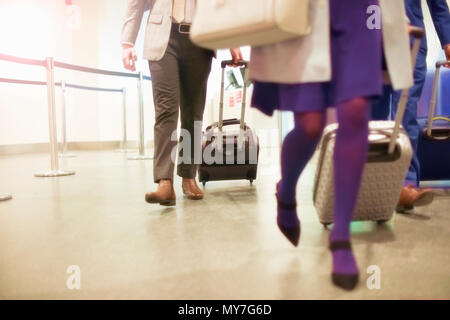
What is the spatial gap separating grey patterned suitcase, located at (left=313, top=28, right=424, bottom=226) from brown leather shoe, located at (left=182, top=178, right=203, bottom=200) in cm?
77

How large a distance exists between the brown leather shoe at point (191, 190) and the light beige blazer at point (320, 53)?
110 cm

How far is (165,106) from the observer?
1.64 metres

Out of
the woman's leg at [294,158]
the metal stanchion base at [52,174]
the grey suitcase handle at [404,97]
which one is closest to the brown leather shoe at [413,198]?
the grey suitcase handle at [404,97]

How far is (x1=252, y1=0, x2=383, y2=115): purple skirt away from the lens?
80cm

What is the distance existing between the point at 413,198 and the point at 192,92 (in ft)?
3.58

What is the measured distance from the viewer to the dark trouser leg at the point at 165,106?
163cm

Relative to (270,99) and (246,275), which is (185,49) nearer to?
(270,99)

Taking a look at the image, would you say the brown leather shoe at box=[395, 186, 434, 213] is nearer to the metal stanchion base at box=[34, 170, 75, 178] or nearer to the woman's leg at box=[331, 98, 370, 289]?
the woman's leg at box=[331, 98, 370, 289]

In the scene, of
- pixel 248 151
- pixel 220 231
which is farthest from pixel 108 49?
pixel 220 231

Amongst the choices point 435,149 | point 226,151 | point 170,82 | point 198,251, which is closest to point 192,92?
point 170,82

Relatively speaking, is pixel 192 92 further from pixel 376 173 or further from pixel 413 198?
pixel 413 198

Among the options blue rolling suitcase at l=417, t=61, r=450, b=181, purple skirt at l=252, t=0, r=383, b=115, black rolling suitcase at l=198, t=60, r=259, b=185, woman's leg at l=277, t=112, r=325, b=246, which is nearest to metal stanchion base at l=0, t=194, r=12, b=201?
black rolling suitcase at l=198, t=60, r=259, b=185

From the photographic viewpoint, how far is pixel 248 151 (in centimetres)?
217

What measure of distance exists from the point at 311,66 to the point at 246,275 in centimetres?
53
